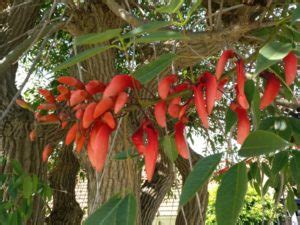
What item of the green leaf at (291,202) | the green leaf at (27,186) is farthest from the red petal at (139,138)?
the green leaf at (27,186)

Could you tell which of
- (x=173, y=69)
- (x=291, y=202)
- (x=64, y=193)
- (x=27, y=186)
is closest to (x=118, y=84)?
(x=173, y=69)

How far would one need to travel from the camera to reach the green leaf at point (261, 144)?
Result: 0.49 metres

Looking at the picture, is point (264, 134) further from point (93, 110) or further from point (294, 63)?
point (93, 110)

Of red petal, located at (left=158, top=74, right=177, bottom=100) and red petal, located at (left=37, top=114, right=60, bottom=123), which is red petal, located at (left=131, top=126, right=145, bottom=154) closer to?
red petal, located at (left=158, top=74, right=177, bottom=100)

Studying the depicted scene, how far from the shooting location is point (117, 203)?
1.98 feet

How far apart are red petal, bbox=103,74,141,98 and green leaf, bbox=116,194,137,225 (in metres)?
0.13

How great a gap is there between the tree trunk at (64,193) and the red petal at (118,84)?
3.18 meters

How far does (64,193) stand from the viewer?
12.3ft

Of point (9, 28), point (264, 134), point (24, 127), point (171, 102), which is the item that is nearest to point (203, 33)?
point (171, 102)

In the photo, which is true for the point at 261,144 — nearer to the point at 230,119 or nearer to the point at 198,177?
the point at 198,177

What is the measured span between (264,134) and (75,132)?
0.27m

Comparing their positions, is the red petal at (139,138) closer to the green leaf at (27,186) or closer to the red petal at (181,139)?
the red petal at (181,139)

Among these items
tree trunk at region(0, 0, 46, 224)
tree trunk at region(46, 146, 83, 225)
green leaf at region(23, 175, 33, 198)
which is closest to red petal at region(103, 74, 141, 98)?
green leaf at region(23, 175, 33, 198)

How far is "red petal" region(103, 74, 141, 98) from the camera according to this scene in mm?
566
